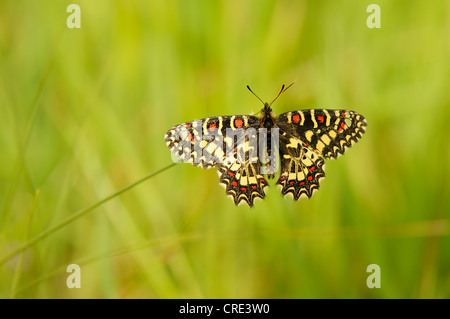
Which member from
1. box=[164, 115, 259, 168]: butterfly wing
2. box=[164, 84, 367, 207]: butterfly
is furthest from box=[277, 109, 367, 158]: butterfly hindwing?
box=[164, 115, 259, 168]: butterfly wing

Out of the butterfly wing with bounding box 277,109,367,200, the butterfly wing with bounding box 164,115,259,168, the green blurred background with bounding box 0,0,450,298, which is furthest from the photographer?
the green blurred background with bounding box 0,0,450,298

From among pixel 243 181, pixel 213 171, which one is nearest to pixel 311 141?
pixel 243 181

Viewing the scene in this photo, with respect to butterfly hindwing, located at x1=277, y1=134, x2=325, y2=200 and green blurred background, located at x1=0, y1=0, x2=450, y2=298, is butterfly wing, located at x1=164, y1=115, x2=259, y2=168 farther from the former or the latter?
green blurred background, located at x1=0, y1=0, x2=450, y2=298

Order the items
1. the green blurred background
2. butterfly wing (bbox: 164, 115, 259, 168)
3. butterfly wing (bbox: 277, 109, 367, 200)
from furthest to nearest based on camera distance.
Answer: the green blurred background < butterfly wing (bbox: 277, 109, 367, 200) < butterfly wing (bbox: 164, 115, 259, 168)
